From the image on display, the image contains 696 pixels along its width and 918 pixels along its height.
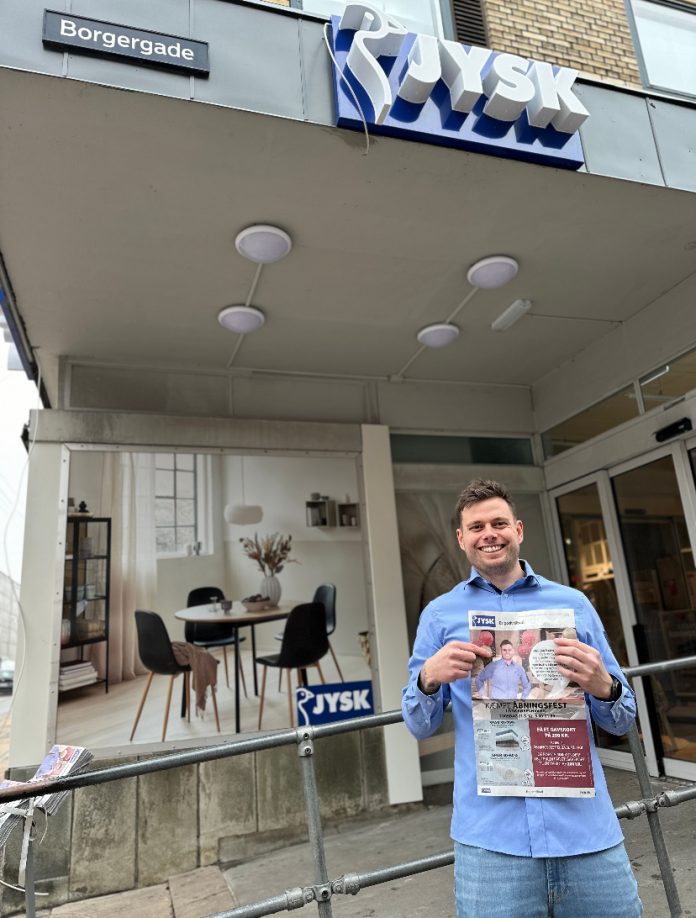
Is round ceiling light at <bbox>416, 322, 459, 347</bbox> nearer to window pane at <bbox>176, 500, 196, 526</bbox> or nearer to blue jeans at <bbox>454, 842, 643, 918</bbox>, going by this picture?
window pane at <bbox>176, 500, 196, 526</bbox>

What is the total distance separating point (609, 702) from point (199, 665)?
3.96m

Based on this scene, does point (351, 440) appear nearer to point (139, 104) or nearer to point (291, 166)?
point (291, 166)

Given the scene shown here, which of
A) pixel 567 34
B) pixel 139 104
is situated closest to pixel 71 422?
pixel 139 104

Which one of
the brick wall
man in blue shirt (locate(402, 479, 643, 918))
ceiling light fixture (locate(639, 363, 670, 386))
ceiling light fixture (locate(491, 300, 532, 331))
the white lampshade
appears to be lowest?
man in blue shirt (locate(402, 479, 643, 918))

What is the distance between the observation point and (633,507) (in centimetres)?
554

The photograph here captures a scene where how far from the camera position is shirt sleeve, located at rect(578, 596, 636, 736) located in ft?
5.23

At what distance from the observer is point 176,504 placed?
5.20 metres

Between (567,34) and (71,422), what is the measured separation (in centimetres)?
483

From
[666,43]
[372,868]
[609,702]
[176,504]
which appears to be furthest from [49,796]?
[666,43]

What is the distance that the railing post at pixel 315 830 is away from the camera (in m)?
1.99

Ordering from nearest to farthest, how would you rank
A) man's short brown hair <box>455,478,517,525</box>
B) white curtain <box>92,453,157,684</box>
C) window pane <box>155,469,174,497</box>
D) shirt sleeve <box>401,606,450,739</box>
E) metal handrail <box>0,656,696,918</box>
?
shirt sleeve <box>401,606,450,739</box>, man's short brown hair <box>455,478,517,525</box>, metal handrail <box>0,656,696,918</box>, white curtain <box>92,453,157,684</box>, window pane <box>155,469,174,497</box>

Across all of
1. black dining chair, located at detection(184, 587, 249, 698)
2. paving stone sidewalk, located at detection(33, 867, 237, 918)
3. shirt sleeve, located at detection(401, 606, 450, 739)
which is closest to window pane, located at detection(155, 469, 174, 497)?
black dining chair, located at detection(184, 587, 249, 698)

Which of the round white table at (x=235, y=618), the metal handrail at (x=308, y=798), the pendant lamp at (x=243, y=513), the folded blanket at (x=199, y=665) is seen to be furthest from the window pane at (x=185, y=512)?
the metal handrail at (x=308, y=798)

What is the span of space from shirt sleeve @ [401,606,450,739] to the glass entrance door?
3972 millimetres
